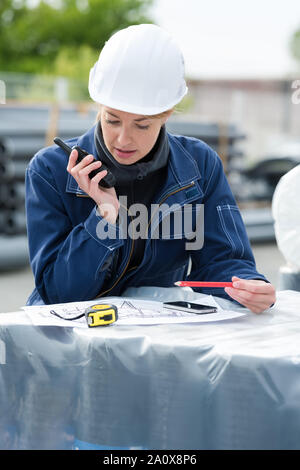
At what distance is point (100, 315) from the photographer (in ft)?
5.34

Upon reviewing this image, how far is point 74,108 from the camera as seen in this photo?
934 cm

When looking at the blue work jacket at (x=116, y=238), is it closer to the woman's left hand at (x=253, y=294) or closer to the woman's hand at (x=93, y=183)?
the woman's hand at (x=93, y=183)

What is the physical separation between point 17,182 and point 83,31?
121ft

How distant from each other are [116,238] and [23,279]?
14.7 ft

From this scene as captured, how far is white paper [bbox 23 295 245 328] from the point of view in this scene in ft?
5.45

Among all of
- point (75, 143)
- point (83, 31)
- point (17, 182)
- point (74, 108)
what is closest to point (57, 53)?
point (83, 31)

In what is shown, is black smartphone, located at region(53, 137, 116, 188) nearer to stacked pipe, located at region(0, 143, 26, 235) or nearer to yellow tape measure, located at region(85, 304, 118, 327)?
yellow tape measure, located at region(85, 304, 118, 327)

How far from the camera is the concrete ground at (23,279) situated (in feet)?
17.7

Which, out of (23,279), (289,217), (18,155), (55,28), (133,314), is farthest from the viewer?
(55,28)

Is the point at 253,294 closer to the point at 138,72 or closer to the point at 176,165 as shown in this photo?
the point at 176,165

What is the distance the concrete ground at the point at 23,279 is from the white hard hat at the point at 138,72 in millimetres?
3500

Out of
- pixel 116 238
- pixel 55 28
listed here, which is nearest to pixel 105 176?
pixel 116 238

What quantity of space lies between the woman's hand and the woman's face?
93mm

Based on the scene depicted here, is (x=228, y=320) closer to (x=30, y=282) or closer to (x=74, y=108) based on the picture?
(x=30, y=282)
